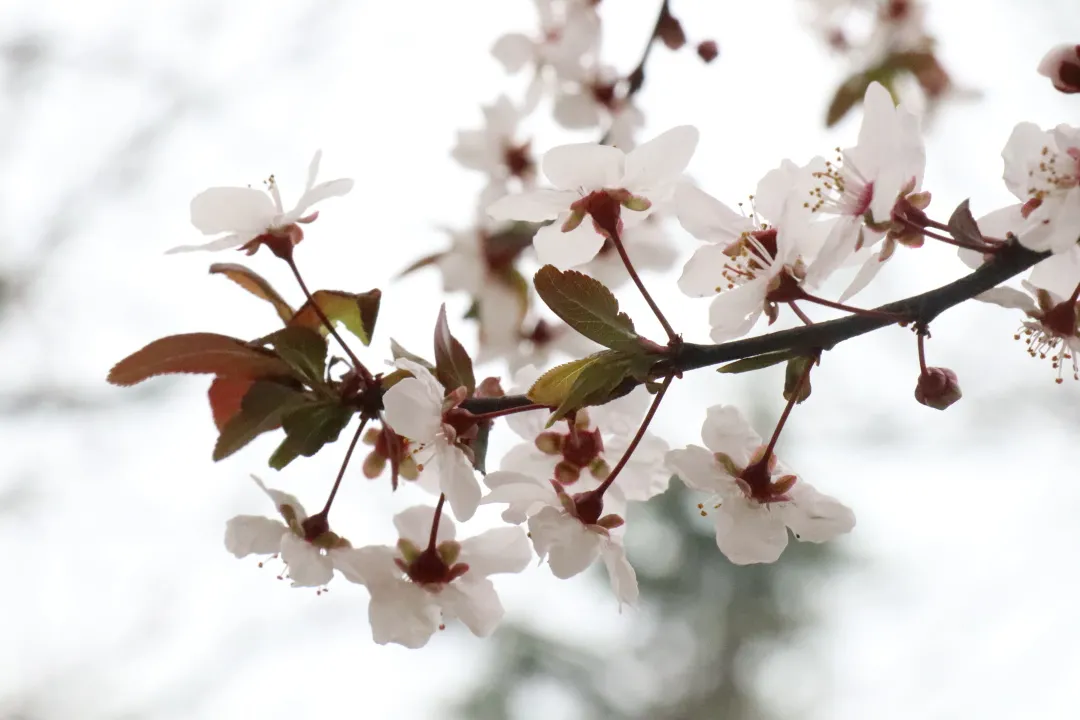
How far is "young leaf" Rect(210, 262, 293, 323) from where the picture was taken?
25.4 inches

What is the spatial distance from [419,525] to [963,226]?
1.29ft

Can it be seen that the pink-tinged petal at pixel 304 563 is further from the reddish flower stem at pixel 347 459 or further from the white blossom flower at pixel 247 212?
the white blossom flower at pixel 247 212

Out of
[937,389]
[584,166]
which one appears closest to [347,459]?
[584,166]

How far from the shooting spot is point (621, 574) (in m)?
0.54

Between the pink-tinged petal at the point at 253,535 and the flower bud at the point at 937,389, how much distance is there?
401 mm

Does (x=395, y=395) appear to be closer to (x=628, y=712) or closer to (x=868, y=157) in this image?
(x=868, y=157)

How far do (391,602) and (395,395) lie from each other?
182mm

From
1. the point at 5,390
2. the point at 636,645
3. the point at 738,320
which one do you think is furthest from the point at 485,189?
the point at 636,645

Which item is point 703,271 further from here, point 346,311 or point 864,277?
point 346,311

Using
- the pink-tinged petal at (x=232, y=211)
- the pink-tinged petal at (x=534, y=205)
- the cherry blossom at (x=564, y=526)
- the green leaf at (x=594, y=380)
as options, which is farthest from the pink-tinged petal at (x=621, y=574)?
the pink-tinged petal at (x=232, y=211)

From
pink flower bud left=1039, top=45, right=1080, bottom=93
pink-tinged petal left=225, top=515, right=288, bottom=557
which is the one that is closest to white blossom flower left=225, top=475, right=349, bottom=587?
pink-tinged petal left=225, top=515, right=288, bottom=557

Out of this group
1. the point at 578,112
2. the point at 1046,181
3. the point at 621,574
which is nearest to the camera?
the point at 1046,181

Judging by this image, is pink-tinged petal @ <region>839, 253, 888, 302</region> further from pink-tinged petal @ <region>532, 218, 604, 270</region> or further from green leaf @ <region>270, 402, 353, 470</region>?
green leaf @ <region>270, 402, 353, 470</region>

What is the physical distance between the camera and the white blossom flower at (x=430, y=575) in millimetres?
615
